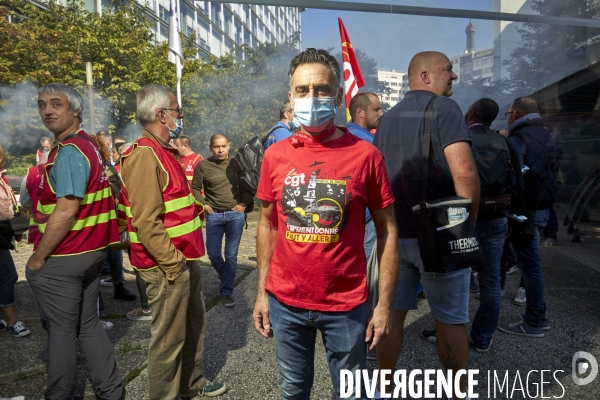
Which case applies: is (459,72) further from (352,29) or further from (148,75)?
(148,75)

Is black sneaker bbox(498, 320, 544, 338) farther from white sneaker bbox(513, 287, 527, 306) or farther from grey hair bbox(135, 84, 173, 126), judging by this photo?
grey hair bbox(135, 84, 173, 126)

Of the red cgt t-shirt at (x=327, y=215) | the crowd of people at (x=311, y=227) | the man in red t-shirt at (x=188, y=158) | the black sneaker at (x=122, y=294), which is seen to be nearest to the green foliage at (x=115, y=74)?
the man in red t-shirt at (x=188, y=158)

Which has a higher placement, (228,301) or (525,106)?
(525,106)

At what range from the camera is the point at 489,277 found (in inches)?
124

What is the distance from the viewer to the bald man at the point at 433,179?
218cm

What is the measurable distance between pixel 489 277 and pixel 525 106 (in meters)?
1.60

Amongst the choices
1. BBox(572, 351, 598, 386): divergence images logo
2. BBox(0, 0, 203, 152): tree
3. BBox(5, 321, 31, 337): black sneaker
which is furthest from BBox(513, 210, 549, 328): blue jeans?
BBox(0, 0, 203, 152): tree

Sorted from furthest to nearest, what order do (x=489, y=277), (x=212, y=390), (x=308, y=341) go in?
1. (x=489, y=277)
2. (x=212, y=390)
3. (x=308, y=341)

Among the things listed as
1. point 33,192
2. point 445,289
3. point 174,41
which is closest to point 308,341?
point 445,289

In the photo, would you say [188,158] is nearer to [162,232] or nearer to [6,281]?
[6,281]

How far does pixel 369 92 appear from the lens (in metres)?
3.70

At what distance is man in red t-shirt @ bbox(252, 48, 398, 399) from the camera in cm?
163

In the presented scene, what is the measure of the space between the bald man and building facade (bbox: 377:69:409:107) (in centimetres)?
36

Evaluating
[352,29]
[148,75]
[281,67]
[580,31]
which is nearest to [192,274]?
[352,29]
